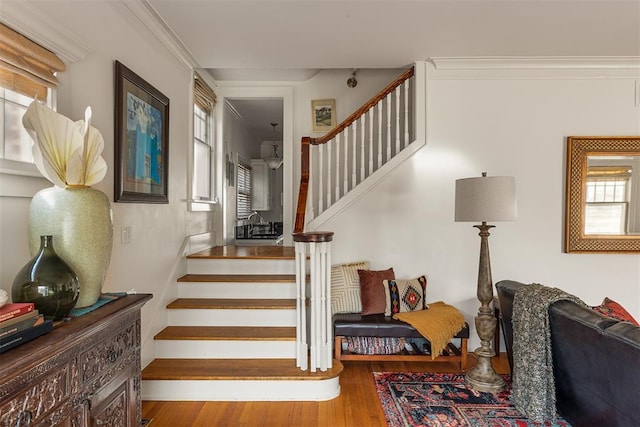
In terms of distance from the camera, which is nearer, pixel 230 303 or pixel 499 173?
pixel 230 303

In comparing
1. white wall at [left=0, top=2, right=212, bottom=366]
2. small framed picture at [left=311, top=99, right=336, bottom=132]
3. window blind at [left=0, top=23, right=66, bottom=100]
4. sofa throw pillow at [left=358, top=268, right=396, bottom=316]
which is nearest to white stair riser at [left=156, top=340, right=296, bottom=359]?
white wall at [left=0, top=2, right=212, bottom=366]

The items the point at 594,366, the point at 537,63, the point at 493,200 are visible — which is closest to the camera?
the point at 594,366

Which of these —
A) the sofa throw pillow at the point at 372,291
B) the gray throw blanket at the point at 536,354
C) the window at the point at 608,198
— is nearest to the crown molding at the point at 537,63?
the window at the point at 608,198

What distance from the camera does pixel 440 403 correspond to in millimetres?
2459

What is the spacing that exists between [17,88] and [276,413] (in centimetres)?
226

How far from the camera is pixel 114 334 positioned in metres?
1.46

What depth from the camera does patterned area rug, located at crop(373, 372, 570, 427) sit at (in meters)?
2.24

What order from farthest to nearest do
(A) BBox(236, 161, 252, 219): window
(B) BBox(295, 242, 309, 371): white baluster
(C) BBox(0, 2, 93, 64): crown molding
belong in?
(A) BBox(236, 161, 252, 219): window
(B) BBox(295, 242, 309, 371): white baluster
(C) BBox(0, 2, 93, 64): crown molding

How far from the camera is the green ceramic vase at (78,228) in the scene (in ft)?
4.40

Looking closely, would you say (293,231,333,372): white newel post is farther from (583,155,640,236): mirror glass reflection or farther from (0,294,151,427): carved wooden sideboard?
(583,155,640,236): mirror glass reflection

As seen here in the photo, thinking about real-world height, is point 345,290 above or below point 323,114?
below

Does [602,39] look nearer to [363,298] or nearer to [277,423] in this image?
[363,298]

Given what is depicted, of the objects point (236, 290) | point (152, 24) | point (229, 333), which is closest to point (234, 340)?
point (229, 333)

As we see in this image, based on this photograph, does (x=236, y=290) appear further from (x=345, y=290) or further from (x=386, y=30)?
(x=386, y=30)
